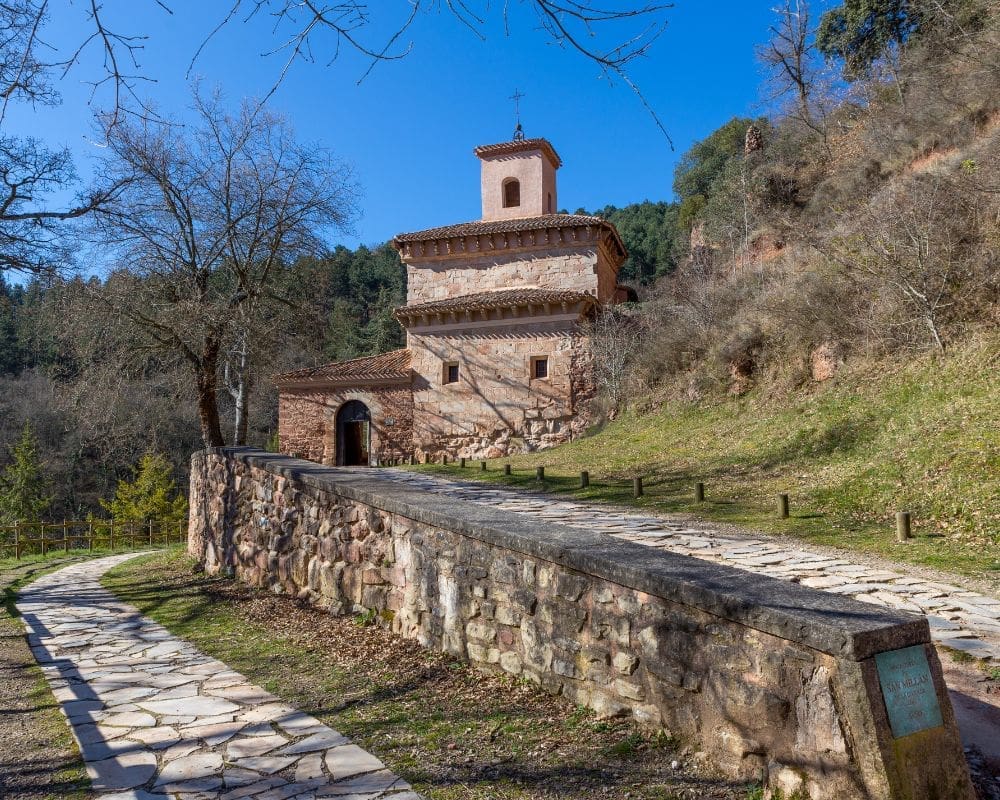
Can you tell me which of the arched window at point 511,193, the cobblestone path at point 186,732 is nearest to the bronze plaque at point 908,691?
the cobblestone path at point 186,732

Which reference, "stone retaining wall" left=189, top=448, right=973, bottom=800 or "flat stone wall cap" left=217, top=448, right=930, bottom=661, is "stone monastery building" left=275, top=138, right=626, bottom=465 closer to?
"stone retaining wall" left=189, top=448, right=973, bottom=800

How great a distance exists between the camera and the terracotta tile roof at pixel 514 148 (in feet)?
79.6

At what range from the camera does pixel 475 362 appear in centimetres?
2188

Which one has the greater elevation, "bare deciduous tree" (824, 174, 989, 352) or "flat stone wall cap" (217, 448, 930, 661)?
"bare deciduous tree" (824, 174, 989, 352)

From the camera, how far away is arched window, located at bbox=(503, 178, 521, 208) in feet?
81.3

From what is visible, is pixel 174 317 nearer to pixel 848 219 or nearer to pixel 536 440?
pixel 536 440

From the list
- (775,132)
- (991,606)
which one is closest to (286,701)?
(991,606)

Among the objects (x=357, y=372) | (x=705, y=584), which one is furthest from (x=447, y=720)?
(x=357, y=372)

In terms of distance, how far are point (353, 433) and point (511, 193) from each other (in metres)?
10.4

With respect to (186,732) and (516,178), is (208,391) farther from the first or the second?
(516,178)

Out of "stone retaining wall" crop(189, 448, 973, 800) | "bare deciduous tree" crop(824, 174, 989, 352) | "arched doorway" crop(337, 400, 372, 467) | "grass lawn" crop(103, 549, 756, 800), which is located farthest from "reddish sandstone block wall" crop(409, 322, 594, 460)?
"stone retaining wall" crop(189, 448, 973, 800)

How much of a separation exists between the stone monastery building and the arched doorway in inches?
1.3

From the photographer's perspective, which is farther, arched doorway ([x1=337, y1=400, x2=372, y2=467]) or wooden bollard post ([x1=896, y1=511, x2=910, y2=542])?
arched doorway ([x1=337, y1=400, x2=372, y2=467])

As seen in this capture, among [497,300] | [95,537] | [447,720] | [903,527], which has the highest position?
[497,300]
